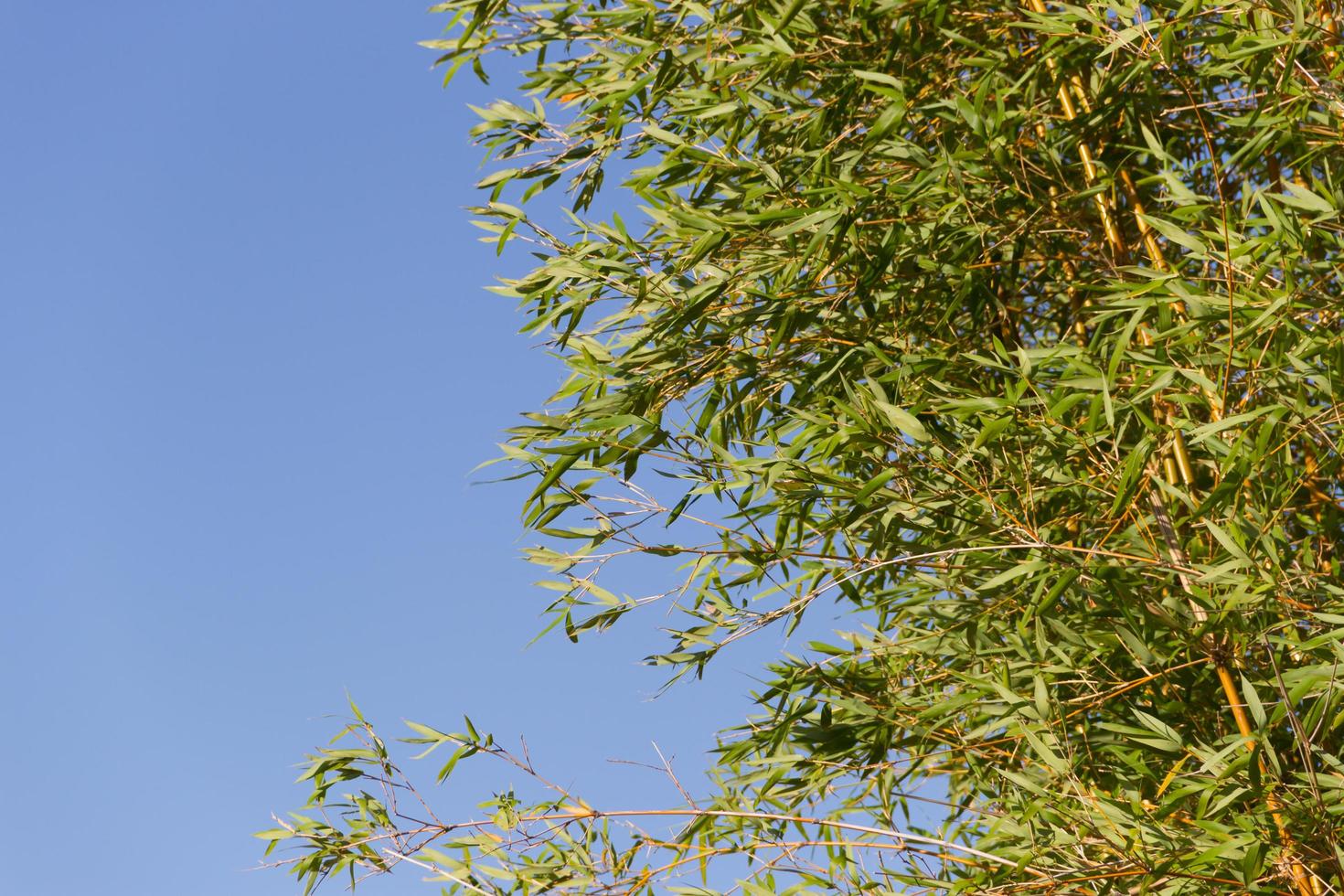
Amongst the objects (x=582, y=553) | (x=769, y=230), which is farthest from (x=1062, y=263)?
(x=582, y=553)

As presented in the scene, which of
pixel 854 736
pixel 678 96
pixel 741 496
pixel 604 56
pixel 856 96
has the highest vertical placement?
pixel 604 56

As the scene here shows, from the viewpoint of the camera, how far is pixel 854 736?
4.35 m

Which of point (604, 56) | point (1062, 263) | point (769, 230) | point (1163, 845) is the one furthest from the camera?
point (604, 56)

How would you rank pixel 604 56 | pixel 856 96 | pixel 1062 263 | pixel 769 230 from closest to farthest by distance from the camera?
1. pixel 769 230
2. pixel 856 96
3. pixel 1062 263
4. pixel 604 56

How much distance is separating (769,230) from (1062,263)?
158 centimetres

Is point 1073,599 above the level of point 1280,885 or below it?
above

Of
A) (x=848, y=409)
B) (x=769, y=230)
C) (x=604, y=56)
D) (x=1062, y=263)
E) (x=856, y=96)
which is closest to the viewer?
(x=848, y=409)

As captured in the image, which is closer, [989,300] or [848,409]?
[848,409]

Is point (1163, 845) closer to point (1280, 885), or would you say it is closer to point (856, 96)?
point (1280, 885)

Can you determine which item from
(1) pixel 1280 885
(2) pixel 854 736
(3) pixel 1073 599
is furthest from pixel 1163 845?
(2) pixel 854 736

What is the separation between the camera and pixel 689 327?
4340 mm

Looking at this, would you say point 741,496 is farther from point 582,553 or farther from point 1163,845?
point 1163,845

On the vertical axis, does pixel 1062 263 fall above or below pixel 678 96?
below

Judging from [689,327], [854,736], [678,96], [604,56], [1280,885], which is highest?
[604,56]
